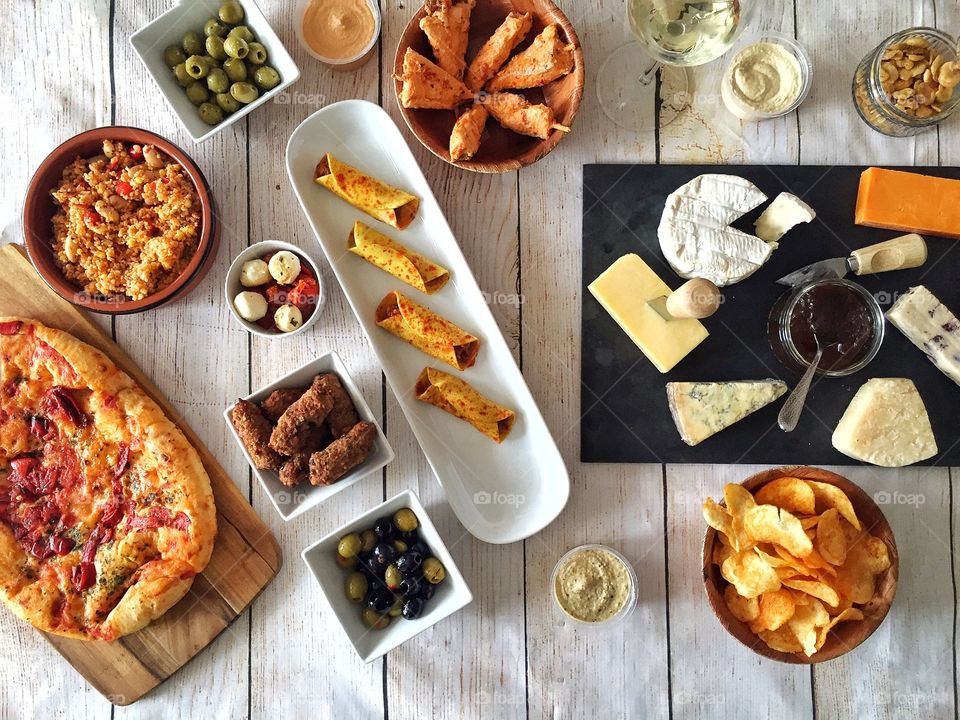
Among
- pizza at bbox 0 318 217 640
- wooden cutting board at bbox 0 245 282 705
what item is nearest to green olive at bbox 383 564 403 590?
wooden cutting board at bbox 0 245 282 705

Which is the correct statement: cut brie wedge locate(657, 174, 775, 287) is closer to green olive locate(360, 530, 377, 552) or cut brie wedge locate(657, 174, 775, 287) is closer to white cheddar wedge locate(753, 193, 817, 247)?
white cheddar wedge locate(753, 193, 817, 247)

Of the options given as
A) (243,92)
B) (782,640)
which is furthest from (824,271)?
(243,92)

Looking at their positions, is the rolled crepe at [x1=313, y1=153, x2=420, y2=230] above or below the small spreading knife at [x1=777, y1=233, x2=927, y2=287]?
above

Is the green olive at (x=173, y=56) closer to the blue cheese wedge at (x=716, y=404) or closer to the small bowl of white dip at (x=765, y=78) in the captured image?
the small bowl of white dip at (x=765, y=78)

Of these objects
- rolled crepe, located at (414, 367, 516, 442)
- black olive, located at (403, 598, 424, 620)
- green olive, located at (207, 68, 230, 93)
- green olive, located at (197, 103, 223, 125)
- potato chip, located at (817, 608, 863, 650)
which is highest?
green olive, located at (207, 68, 230, 93)

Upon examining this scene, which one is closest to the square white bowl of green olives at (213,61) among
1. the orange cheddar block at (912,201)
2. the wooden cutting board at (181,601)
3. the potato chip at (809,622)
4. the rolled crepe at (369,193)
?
the rolled crepe at (369,193)

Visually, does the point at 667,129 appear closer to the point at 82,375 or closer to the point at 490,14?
the point at 490,14

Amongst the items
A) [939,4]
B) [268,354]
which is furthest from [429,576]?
[939,4]
